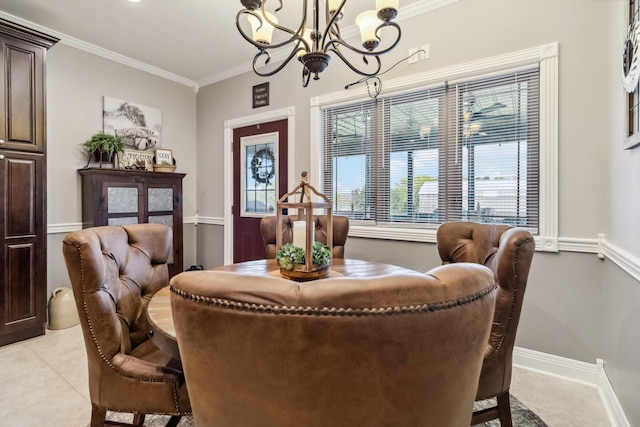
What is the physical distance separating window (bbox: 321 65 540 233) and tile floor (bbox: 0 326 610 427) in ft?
3.54

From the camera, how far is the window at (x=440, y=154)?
2307mm

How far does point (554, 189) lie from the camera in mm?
2146

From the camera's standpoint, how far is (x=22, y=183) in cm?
262

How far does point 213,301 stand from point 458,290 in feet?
1.47

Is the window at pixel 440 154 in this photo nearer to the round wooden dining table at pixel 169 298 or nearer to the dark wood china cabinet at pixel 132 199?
the round wooden dining table at pixel 169 298

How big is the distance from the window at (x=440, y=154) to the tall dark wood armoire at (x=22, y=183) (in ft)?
8.31

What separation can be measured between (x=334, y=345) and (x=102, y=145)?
11.9 feet

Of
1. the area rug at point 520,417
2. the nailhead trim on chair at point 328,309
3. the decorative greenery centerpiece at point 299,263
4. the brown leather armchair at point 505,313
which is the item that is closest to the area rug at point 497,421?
the area rug at point 520,417

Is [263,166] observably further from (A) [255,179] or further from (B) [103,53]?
(B) [103,53]

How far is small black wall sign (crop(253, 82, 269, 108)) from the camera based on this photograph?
3.68m

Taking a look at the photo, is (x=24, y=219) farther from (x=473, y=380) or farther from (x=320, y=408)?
(x=473, y=380)

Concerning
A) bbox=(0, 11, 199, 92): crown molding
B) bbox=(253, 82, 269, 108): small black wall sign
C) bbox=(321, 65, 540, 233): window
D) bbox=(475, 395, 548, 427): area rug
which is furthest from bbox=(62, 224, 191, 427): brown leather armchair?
bbox=(0, 11, 199, 92): crown molding

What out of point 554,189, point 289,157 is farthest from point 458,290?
point 289,157

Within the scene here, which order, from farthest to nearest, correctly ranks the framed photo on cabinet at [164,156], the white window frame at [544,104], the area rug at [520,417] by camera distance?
the framed photo on cabinet at [164,156], the white window frame at [544,104], the area rug at [520,417]
